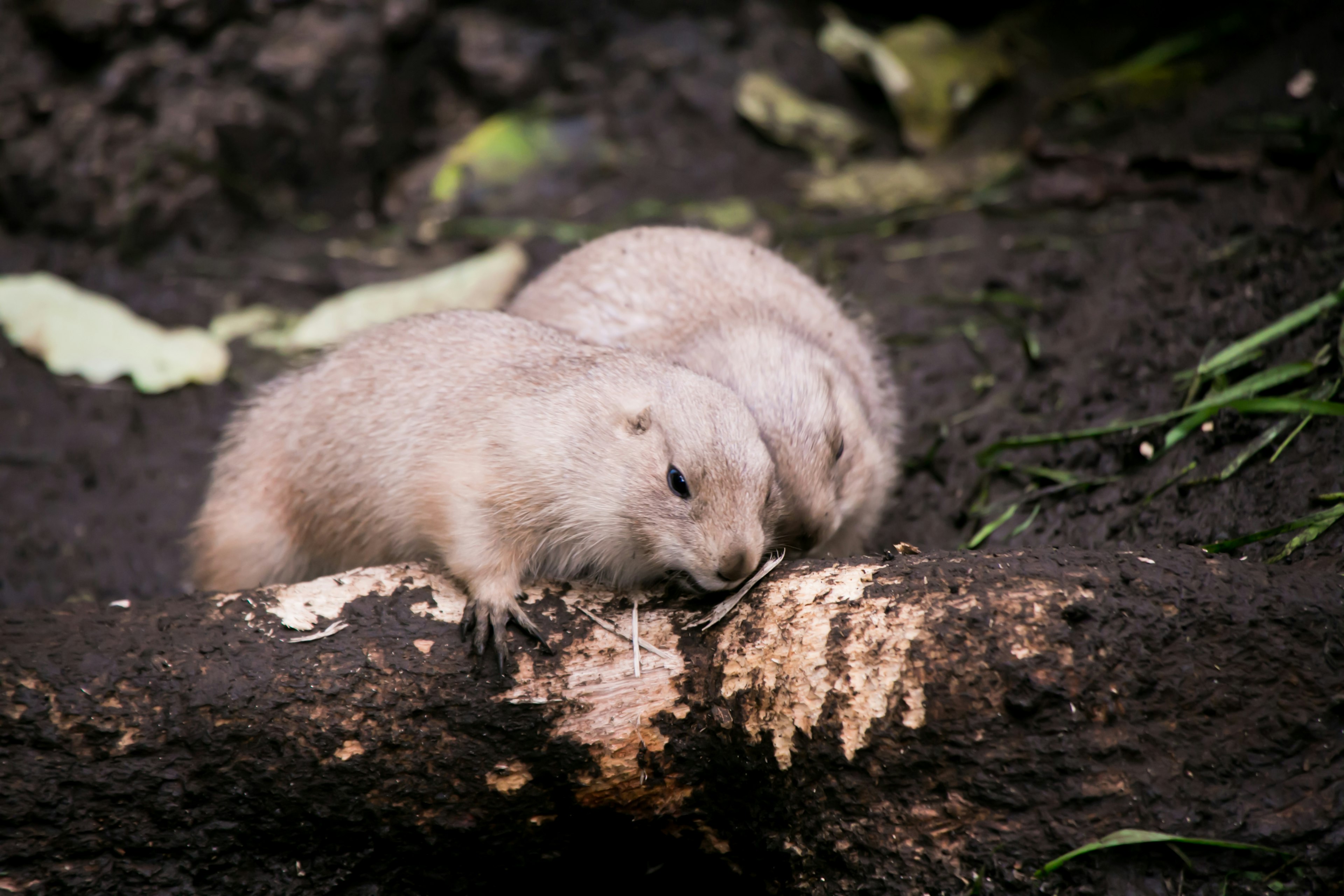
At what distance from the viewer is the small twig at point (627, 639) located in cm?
373

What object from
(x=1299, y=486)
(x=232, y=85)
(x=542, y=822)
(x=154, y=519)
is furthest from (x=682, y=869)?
(x=232, y=85)

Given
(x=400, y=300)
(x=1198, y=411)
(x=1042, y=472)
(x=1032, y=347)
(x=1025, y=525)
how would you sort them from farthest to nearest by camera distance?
(x=400, y=300)
(x=1032, y=347)
(x=1042, y=472)
(x=1025, y=525)
(x=1198, y=411)

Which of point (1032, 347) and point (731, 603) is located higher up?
point (1032, 347)

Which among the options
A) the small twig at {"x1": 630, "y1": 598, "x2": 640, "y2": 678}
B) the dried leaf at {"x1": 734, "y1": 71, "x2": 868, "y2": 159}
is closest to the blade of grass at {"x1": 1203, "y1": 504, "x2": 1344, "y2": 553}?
the small twig at {"x1": 630, "y1": 598, "x2": 640, "y2": 678}

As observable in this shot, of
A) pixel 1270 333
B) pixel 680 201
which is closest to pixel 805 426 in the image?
pixel 1270 333

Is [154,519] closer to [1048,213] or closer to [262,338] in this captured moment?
[262,338]

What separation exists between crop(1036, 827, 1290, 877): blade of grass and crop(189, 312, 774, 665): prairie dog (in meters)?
1.35

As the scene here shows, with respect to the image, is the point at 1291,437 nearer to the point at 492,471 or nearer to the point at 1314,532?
the point at 1314,532

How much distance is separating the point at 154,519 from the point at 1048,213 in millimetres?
6280

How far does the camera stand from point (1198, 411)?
458 centimetres

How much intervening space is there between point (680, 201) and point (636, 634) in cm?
556

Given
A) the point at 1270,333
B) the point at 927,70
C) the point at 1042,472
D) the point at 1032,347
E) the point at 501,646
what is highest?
the point at 927,70

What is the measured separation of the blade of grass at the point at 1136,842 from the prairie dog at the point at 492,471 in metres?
1.35

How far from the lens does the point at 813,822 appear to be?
3393 mm
